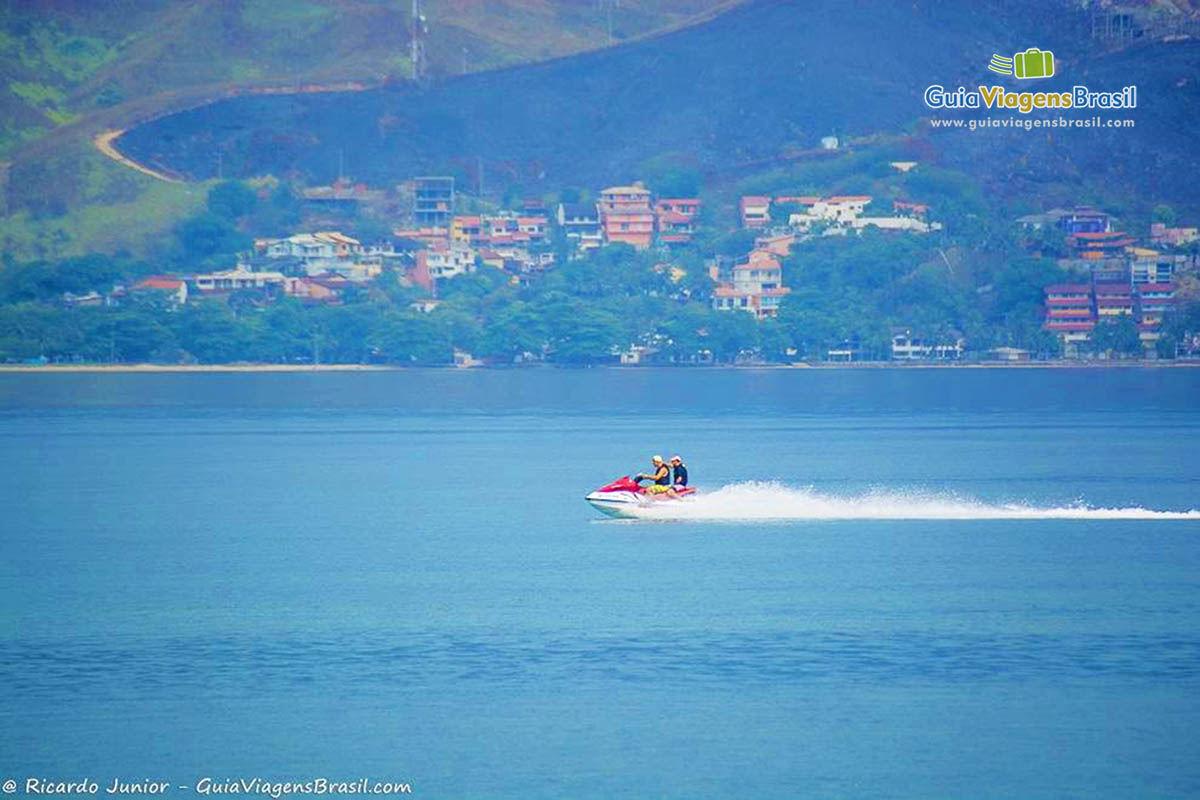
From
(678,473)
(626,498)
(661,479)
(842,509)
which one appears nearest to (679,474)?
(678,473)

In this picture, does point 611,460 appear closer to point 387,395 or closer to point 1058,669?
point 1058,669

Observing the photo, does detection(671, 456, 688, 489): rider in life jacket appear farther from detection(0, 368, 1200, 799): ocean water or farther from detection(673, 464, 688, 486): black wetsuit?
detection(0, 368, 1200, 799): ocean water

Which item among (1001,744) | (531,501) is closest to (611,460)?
(531,501)

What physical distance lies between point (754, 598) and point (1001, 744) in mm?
14262

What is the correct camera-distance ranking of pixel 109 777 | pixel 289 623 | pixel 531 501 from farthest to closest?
pixel 531 501 < pixel 289 623 < pixel 109 777

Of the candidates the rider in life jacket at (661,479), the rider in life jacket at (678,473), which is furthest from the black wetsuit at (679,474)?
the rider in life jacket at (661,479)

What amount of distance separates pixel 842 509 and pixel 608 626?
70.7 feet

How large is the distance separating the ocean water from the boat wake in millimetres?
195

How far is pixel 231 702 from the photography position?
117ft

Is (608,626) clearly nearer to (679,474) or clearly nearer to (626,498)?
(679,474)

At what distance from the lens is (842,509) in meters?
63.0

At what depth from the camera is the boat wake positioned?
59469 millimetres

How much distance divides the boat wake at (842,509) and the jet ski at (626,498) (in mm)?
255

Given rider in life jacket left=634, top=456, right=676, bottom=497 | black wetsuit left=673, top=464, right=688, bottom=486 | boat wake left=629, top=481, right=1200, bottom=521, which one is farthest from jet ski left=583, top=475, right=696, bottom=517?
black wetsuit left=673, top=464, right=688, bottom=486
